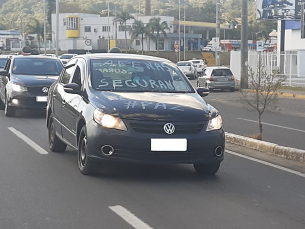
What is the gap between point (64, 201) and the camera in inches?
261

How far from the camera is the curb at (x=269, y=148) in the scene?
9735 millimetres

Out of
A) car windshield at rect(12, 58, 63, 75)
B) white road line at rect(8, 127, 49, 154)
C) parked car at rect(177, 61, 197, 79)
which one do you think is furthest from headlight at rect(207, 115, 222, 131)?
parked car at rect(177, 61, 197, 79)

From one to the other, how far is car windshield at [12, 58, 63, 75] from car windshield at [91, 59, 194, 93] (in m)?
8.21

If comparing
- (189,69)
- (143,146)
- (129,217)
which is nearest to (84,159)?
(143,146)

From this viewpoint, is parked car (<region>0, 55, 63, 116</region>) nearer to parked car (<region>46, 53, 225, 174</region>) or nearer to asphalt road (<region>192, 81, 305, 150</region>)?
asphalt road (<region>192, 81, 305, 150</region>)

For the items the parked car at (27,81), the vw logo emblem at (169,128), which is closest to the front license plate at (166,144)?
the vw logo emblem at (169,128)

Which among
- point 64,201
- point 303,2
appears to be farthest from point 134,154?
point 303,2

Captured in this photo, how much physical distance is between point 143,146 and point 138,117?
369 mm

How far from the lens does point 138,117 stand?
7.40 m

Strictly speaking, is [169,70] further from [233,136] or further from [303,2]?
[303,2]

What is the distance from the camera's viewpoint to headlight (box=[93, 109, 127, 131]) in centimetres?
742

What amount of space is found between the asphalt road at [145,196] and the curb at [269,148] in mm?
770

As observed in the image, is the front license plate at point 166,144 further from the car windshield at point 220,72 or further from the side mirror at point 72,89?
the car windshield at point 220,72

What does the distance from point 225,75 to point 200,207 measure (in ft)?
85.3
